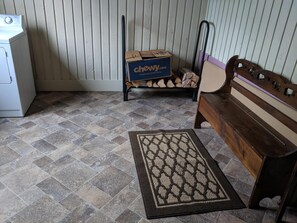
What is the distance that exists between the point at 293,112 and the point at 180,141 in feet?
3.42

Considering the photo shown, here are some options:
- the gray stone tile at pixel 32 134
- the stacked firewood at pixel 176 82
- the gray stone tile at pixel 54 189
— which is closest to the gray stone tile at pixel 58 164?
the gray stone tile at pixel 54 189

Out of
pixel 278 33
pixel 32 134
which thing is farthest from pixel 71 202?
pixel 278 33

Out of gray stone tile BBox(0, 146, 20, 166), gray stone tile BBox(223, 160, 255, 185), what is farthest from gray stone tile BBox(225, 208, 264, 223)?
gray stone tile BBox(0, 146, 20, 166)

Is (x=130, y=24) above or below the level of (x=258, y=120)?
above

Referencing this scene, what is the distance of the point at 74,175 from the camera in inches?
73.8

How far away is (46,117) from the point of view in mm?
2715

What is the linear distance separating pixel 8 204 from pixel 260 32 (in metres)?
2.44

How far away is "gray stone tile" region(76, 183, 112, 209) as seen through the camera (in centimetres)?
164

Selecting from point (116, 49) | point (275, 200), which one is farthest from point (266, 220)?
point (116, 49)

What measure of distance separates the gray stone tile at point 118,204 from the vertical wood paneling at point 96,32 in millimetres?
2109

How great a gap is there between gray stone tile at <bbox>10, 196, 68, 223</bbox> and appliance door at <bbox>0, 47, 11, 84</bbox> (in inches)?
57.5

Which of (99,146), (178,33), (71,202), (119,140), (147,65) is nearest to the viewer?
(71,202)

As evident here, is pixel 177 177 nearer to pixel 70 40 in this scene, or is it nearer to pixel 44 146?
pixel 44 146

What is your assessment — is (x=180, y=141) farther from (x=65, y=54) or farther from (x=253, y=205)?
(x=65, y=54)
